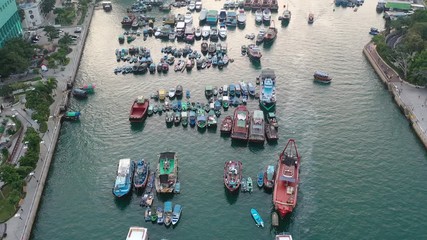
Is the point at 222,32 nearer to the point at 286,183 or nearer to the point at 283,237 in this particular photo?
the point at 286,183

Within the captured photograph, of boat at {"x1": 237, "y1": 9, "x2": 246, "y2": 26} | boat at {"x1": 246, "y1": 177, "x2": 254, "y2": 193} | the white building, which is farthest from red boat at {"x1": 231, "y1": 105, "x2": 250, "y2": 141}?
the white building

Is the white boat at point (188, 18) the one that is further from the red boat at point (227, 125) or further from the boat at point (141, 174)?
the boat at point (141, 174)

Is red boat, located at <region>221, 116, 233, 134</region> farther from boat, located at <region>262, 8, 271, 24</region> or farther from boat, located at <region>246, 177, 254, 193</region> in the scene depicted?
boat, located at <region>262, 8, 271, 24</region>

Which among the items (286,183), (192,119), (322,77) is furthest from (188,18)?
(286,183)

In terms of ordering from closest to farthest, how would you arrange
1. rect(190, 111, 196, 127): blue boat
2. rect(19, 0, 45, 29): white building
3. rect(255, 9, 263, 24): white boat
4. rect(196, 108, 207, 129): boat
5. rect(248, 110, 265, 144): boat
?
1. rect(248, 110, 265, 144): boat
2. rect(196, 108, 207, 129): boat
3. rect(190, 111, 196, 127): blue boat
4. rect(19, 0, 45, 29): white building
5. rect(255, 9, 263, 24): white boat

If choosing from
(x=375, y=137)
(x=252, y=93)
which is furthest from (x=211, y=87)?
(x=375, y=137)

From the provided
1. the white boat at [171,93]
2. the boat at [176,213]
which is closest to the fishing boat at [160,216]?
the boat at [176,213]

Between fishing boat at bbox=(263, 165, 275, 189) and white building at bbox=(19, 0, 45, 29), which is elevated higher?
white building at bbox=(19, 0, 45, 29)

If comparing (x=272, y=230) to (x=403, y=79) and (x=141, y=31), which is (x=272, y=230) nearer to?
(x=403, y=79)
